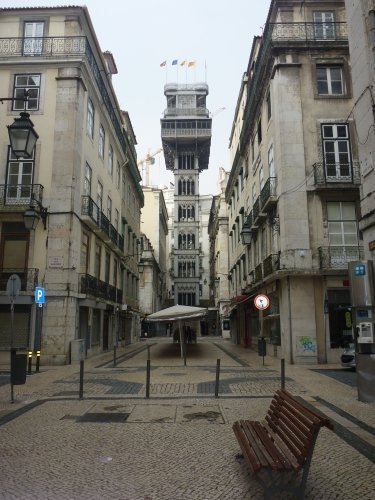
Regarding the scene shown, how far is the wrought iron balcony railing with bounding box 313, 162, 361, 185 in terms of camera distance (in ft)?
64.6

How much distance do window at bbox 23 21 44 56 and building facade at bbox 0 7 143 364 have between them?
0.05 meters

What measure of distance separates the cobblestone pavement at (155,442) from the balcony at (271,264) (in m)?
8.78

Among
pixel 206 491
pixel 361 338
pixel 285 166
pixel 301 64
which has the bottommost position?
pixel 206 491

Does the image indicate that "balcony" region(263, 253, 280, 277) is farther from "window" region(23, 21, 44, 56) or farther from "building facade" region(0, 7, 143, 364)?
"window" region(23, 21, 44, 56)

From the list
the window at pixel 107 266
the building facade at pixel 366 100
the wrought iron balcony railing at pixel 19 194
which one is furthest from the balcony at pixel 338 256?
the window at pixel 107 266

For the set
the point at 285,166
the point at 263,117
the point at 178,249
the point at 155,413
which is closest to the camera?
the point at 155,413

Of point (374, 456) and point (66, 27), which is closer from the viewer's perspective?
point (374, 456)

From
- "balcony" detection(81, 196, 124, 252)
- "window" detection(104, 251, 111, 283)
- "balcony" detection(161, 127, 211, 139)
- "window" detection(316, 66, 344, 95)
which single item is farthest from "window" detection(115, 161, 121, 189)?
"balcony" detection(161, 127, 211, 139)

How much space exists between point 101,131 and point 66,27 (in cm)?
646

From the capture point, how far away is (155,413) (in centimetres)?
826

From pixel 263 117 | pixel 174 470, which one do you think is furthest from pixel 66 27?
pixel 174 470

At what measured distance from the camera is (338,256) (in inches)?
765

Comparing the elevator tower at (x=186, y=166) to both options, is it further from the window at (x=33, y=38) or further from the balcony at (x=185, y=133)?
the window at (x=33, y=38)

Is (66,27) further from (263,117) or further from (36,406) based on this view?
(36,406)
